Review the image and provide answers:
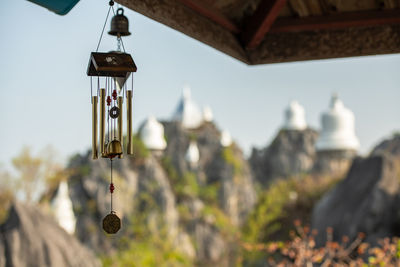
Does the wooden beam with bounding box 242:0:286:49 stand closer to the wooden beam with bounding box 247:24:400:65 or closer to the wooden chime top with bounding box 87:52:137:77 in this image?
the wooden beam with bounding box 247:24:400:65

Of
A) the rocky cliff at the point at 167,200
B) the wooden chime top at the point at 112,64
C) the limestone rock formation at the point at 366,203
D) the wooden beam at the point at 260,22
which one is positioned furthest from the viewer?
the rocky cliff at the point at 167,200

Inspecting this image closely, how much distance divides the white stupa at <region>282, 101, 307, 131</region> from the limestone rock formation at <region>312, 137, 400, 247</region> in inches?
667

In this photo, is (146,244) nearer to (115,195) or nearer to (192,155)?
(115,195)

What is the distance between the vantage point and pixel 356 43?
3334mm

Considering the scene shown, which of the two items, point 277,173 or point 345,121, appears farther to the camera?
point 277,173

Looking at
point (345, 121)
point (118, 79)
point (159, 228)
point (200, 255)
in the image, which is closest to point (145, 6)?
point (118, 79)

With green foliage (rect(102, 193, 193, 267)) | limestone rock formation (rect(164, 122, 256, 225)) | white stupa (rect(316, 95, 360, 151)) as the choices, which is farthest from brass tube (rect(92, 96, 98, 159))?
limestone rock formation (rect(164, 122, 256, 225))

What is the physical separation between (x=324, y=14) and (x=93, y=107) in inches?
59.8

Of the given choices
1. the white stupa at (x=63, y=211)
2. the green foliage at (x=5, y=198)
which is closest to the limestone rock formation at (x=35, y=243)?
the white stupa at (x=63, y=211)

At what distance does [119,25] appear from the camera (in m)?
2.54

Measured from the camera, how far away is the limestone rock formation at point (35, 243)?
7781 millimetres

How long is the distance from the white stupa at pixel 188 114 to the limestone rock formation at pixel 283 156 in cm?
463

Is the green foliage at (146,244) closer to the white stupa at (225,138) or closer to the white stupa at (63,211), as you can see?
the white stupa at (63,211)

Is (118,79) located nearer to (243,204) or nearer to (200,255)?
(200,255)
